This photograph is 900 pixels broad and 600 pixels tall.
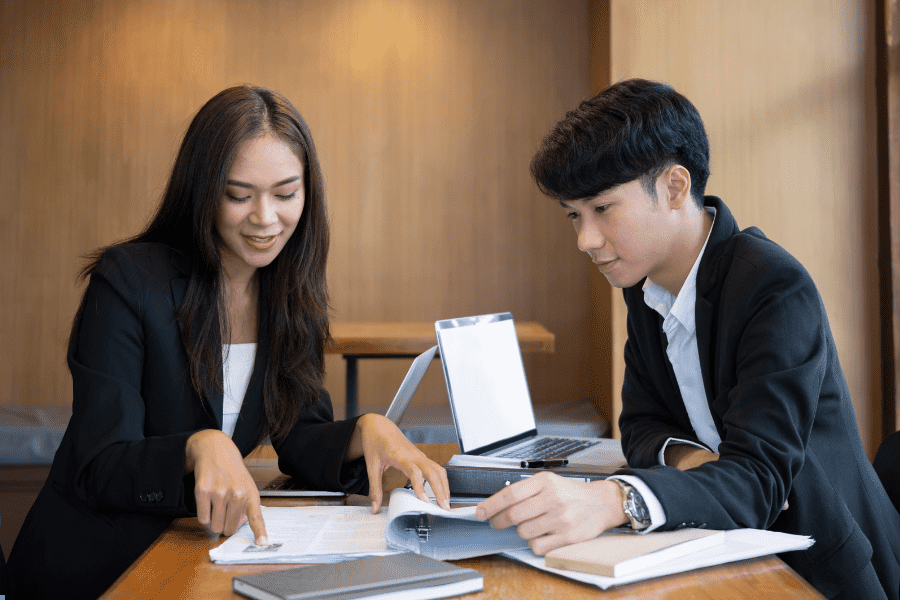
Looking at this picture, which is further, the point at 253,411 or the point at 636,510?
the point at 253,411

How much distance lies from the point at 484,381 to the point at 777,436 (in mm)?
801

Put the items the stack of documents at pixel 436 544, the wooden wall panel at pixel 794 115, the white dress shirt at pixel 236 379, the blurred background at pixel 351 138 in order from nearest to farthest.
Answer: the stack of documents at pixel 436 544, the white dress shirt at pixel 236 379, the wooden wall panel at pixel 794 115, the blurred background at pixel 351 138

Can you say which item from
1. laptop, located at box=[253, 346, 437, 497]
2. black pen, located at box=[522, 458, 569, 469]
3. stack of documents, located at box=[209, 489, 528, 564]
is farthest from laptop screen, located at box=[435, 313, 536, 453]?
stack of documents, located at box=[209, 489, 528, 564]

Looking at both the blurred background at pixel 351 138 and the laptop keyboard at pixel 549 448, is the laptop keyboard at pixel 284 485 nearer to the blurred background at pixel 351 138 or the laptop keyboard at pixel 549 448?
the laptop keyboard at pixel 549 448

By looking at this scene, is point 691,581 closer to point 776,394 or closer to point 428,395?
point 776,394

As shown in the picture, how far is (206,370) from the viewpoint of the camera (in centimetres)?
125

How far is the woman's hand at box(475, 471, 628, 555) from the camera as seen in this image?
0.77 metres

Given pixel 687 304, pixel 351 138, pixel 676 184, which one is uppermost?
pixel 351 138

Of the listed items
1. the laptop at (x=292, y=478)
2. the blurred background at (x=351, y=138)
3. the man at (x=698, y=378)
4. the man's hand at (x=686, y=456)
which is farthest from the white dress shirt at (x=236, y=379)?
the blurred background at (x=351, y=138)

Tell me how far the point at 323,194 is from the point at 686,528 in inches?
36.6

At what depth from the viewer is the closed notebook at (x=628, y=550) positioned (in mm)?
705

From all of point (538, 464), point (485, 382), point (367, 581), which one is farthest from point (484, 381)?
point (367, 581)

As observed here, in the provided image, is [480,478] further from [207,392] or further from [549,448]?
[549,448]

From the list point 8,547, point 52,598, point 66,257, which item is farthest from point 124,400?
point 66,257
